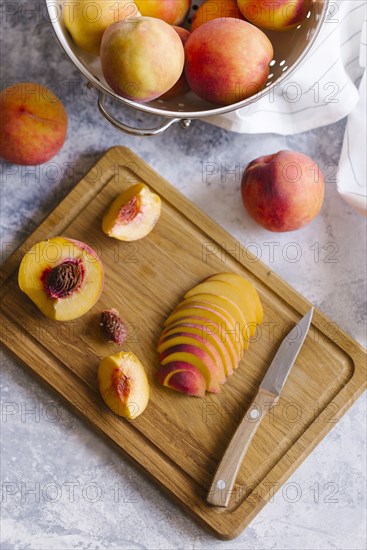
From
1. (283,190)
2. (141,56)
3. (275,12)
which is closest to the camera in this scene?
(141,56)

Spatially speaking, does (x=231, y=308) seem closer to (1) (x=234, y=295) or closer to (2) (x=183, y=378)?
(1) (x=234, y=295)

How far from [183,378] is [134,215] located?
339 mm

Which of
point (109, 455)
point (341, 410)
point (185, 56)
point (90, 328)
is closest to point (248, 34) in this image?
point (185, 56)

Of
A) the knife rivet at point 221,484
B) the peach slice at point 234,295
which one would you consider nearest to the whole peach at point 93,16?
the peach slice at point 234,295

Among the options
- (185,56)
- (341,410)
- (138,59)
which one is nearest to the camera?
(138,59)

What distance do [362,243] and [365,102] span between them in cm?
30

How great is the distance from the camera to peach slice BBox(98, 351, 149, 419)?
4.51 ft

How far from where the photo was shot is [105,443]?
147 centimetres

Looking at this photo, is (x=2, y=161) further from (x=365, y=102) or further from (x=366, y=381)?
(x=366, y=381)

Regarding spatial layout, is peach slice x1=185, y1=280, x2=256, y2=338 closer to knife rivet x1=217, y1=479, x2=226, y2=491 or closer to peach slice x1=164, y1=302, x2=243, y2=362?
peach slice x1=164, y1=302, x2=243, y2=362

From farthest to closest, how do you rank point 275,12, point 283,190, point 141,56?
point 283,190, point 275,12, point 141,56

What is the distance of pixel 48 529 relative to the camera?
146 cm

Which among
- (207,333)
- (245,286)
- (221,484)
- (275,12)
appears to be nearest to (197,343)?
(207,333)

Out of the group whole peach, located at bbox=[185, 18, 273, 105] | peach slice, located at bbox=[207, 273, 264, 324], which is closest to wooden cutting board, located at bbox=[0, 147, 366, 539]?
peach slice, located at bbox=[207, 273, 264, 324]
